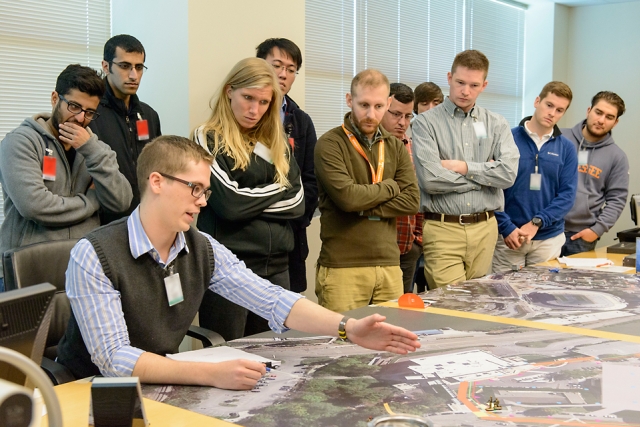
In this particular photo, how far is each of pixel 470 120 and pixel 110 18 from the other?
216 centimetres

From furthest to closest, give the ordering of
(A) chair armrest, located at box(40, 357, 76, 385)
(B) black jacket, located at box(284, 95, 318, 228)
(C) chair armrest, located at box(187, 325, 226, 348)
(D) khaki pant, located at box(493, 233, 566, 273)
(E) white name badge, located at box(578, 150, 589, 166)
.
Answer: (E) white name badge, located at box(578, 150, 589, 166), (D) khaki pant, located at box(493, 233, 566, 273), (B) black jacket, located at box(284, 95, 318, 228), (C) chair armrest, located at box(187, 325, 226, 348), (A) chair armrest, located at box(40, 357, 76, 385)

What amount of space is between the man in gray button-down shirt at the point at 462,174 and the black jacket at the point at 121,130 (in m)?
1.46

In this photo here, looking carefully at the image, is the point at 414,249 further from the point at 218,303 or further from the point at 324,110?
the point at 218,303

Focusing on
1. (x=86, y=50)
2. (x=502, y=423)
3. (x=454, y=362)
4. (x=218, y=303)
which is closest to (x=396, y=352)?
(x=454, y=362)

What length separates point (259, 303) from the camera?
2051mm

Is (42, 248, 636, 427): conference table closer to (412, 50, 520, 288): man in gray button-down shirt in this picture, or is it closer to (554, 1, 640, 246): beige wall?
A: (412, 50, 520, 288): man in gray button-down shirt

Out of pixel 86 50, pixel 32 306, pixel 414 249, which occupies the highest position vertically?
pixel 86 50

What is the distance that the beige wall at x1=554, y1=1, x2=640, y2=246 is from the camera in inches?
293

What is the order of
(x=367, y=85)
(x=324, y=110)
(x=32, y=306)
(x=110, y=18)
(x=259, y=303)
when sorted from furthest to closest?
(x=324, y=110) < (x=110, y=18) < (x=367, y=85) < (x=259, y=303) < (x=32, y=306)

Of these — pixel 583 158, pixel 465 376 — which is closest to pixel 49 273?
pixel 465 376

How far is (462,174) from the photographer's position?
3.48 metres

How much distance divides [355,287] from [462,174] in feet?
2.86

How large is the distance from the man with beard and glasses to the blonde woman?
1.41 ft

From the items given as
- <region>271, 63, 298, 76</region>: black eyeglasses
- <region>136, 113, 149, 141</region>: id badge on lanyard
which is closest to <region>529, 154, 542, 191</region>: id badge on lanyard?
<region>271, 63, 298, 76</region>: black eyeglasses
